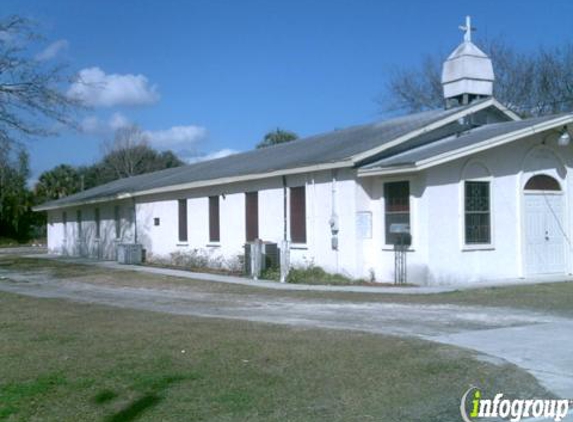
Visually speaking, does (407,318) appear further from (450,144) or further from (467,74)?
(467,74)

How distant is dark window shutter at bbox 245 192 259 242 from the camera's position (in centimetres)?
2331

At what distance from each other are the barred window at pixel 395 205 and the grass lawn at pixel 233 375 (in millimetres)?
7744

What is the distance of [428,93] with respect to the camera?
43.8 meters

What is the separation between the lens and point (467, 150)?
17.5 meters

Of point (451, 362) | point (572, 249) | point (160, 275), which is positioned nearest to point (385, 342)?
point (451, 362)

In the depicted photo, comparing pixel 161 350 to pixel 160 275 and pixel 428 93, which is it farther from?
pixel 428 93

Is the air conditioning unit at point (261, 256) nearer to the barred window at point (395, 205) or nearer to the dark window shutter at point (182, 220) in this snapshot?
the barred window at point (395, 205)

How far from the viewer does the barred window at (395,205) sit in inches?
719

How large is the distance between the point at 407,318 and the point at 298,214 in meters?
9.03

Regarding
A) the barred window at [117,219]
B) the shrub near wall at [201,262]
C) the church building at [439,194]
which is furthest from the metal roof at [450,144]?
the barred window at [117,219]

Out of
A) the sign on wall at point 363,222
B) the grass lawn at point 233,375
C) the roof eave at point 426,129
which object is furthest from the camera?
the sign on wall at point 363,222

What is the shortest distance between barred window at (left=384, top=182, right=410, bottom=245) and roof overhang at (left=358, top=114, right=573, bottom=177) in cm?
58

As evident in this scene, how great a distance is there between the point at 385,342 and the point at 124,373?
3608 millimetres

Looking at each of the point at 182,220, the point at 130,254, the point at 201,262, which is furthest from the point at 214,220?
the point at 130,254
